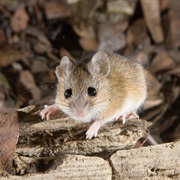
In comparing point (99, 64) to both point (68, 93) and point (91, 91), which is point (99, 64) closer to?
point (91, 91)

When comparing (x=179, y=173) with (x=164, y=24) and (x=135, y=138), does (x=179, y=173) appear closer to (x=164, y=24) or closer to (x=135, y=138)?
(x=135, y=138)

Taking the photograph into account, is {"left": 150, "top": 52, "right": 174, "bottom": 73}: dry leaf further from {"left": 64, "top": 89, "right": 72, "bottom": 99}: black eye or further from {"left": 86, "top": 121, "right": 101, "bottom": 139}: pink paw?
{"left": 86, "top": 121, "right": 101, "bottom": 139}: pink paw

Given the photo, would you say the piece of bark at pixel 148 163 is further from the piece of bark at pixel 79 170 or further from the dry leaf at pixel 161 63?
the dry leaf at pixel 161 63

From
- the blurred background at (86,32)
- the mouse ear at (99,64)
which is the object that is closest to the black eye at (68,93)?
the mouse ear at (99,64)

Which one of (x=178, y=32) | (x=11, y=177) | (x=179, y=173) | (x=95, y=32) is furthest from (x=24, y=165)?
(x=178, y=32)

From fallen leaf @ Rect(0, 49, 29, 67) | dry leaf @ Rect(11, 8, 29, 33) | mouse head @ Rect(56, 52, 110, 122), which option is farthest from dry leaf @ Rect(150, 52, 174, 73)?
mouse head @ Rect(56, 52, 110, 122)

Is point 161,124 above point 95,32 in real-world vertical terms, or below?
below

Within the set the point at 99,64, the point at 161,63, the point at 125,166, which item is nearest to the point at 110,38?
the point at 161,63
